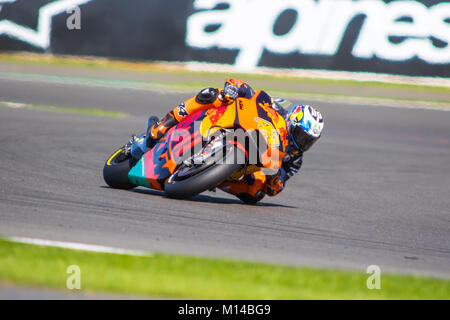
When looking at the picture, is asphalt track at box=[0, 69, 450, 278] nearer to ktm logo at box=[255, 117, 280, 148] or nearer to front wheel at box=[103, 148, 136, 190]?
front wheel at box=[103, 148, 136, 190]

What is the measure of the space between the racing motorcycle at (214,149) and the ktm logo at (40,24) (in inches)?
477

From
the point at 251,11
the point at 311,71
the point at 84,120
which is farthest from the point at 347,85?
the point at 84,120

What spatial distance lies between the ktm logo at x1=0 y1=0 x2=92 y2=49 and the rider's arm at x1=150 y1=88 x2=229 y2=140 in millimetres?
12053

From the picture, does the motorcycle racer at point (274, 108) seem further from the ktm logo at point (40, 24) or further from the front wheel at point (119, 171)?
the ktm logo at point (40, 24)

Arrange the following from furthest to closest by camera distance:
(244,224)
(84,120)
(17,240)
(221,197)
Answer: (84,120) → (221,197) → (244,224) → (17,240)

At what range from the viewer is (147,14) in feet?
62.7

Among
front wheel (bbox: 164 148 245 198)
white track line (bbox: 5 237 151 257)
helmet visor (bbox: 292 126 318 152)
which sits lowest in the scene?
white track line (bbox: 5 237 151 257)

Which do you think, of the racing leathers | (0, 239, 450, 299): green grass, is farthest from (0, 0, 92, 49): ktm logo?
(0, 239, 450, 299): green grass

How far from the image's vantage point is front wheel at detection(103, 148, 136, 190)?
26.2 ft

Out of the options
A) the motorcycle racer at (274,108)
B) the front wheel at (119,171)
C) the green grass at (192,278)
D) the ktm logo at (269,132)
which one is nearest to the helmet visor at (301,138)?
the motorcycle racer at (274,108)

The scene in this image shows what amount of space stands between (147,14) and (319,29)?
4.10 m

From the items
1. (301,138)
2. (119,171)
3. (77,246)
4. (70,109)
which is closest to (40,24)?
(70,109)

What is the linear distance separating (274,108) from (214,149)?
0.88 metres

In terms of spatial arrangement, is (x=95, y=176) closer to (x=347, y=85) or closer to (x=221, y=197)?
(x=221, y=197)
